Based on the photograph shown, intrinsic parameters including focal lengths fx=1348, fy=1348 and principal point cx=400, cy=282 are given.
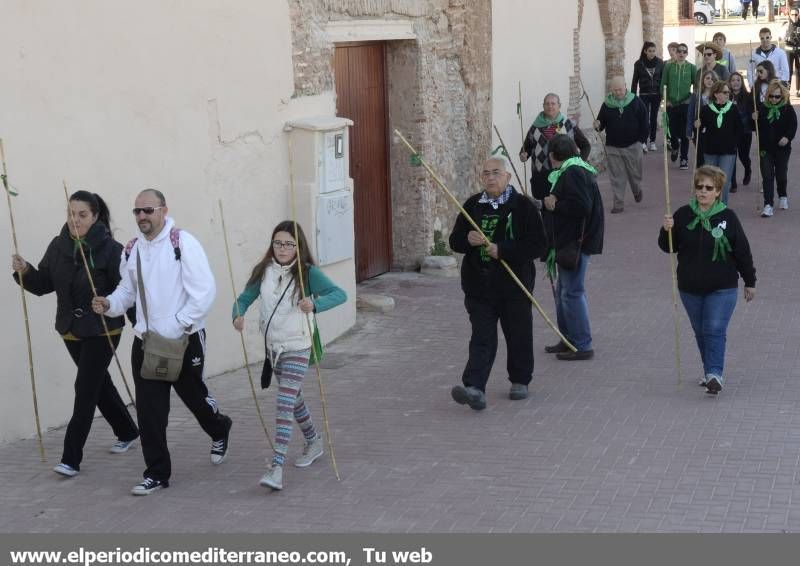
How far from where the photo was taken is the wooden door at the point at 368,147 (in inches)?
503

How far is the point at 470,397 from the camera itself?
8812mm

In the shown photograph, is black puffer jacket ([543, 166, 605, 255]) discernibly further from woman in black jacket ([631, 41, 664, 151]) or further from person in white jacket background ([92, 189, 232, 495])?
woman in black jacket ([631, 41, 664, 151])

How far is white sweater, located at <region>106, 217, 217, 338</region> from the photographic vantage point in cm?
727

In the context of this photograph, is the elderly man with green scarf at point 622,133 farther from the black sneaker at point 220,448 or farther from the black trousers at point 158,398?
the black trousers at point 158,398

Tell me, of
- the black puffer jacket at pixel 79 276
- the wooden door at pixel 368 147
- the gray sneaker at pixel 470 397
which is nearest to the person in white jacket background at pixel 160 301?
the black puffer jacket at pixel 79 276

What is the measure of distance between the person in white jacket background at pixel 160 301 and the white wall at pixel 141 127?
134cm

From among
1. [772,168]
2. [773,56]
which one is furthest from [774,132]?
[773,56]

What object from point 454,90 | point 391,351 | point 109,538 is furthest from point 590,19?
point 109,538

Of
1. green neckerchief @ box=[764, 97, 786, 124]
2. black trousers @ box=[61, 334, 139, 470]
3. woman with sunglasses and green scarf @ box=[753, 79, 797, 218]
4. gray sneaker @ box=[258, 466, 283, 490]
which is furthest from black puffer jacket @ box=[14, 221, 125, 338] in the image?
green neckerchief @ box=[764, 97, 786, 124]

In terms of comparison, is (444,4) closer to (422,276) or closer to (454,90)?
(454,90)

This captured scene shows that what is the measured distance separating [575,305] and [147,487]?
3976mm

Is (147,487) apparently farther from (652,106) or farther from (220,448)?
(652,106)

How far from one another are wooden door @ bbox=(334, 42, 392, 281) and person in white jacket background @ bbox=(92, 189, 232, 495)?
5.35m

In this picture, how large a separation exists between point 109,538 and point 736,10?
51.3 meters
